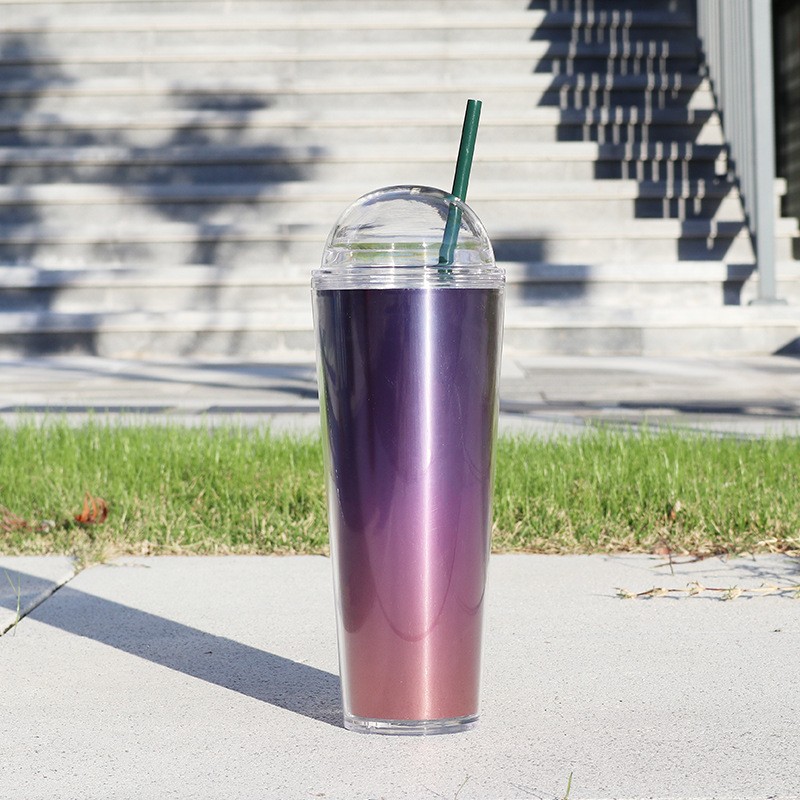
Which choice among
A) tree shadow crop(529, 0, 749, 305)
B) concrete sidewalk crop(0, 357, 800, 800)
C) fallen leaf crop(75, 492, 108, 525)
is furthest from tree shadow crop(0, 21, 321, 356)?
concrete sidewalk crop(0, 357, 800, 800)

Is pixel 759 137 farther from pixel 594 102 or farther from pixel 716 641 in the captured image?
pixel 716 641

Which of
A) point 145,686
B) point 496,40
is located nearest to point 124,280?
point 496,40

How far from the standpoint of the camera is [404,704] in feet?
7.66

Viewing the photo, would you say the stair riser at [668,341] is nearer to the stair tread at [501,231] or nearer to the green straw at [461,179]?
the stair tread at [501,231]

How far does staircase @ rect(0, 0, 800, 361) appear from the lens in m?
9.27

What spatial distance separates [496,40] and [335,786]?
10.5 metres

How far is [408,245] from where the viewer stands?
89.2 inches

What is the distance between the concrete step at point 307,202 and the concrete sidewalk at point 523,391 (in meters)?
1.78

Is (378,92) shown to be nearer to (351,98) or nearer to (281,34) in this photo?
(351,98)

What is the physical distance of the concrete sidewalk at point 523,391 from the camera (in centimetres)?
589

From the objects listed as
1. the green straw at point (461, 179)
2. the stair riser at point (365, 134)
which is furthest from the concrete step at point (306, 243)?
the green straw at point (461, 179)

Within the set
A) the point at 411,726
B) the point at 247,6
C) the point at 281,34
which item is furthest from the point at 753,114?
the point at 411,726

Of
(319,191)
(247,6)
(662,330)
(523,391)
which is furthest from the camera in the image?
(247,6)

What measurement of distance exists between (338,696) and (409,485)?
21.7 inches
